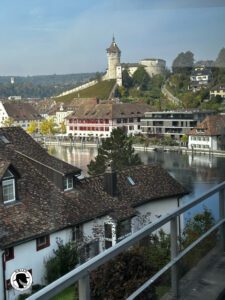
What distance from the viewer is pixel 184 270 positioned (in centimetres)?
109

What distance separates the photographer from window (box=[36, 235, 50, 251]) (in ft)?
9.37

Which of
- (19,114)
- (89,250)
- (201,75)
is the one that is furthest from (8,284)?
(19,114)

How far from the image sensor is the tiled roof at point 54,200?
303cm

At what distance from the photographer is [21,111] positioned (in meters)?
5.94

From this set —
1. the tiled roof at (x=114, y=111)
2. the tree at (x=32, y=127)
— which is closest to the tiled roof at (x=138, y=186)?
the tiled roof at (x=114, y=111)

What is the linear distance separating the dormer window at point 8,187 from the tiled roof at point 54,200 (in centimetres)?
4

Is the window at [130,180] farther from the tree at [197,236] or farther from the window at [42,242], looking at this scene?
the tree at [197,236]

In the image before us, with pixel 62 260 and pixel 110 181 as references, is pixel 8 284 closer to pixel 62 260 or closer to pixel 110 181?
pixel 62 260

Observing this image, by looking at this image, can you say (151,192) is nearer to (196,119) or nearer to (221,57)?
(196,119)

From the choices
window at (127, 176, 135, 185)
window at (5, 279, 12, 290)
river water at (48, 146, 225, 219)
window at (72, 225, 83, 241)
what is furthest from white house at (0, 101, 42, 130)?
window at (5, 279, 12, 290)

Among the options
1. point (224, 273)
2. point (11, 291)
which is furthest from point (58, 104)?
point (224, 273)

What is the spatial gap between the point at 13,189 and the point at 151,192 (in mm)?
997

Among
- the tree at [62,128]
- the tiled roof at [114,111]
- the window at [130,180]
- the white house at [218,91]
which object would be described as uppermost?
the white house at [218,91]

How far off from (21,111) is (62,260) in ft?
11.5
